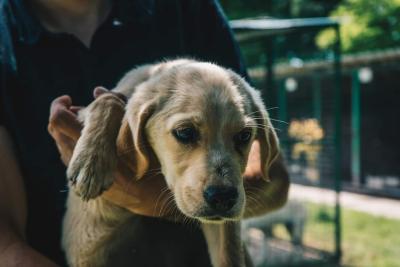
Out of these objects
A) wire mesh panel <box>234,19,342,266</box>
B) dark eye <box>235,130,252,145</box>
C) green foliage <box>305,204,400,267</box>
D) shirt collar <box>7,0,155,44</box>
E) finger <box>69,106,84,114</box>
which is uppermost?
shirt collar <box>7,0,155,44</box>

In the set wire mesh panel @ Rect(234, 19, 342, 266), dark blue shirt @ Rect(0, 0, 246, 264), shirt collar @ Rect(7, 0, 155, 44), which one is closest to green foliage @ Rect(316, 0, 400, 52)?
wire mesh panel @ Rect(234, 19, 342, 266)

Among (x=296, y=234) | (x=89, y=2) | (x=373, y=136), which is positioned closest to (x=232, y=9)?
(x=373, y=136)

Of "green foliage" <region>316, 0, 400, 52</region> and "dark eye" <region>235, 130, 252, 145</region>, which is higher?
Answer: "dark eye" <region>235, 130, 252, 145</region>

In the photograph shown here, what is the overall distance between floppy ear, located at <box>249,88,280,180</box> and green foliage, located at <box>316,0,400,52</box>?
39.7ft

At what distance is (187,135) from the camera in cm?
198

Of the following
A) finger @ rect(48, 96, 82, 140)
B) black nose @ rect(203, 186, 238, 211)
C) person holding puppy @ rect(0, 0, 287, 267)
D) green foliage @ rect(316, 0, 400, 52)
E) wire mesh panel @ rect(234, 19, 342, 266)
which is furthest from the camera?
green foliage @ rect(316, 0, 400, 52)

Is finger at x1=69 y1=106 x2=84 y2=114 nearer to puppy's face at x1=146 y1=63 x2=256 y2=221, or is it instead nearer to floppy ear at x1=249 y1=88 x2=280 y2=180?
puppy's face at x1=146 y1=63 x2=256 y2=221

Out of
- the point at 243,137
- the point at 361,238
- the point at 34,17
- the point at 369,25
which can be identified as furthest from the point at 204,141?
the point at 369,25

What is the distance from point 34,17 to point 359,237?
263 inches

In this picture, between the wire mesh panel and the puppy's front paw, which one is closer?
the puppy's front paw

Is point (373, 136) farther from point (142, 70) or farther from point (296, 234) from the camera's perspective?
point (142, 70)

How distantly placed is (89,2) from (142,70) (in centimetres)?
40

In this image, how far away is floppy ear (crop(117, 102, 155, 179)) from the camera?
205 cm

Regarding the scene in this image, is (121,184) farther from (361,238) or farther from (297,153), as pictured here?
(361,238)
